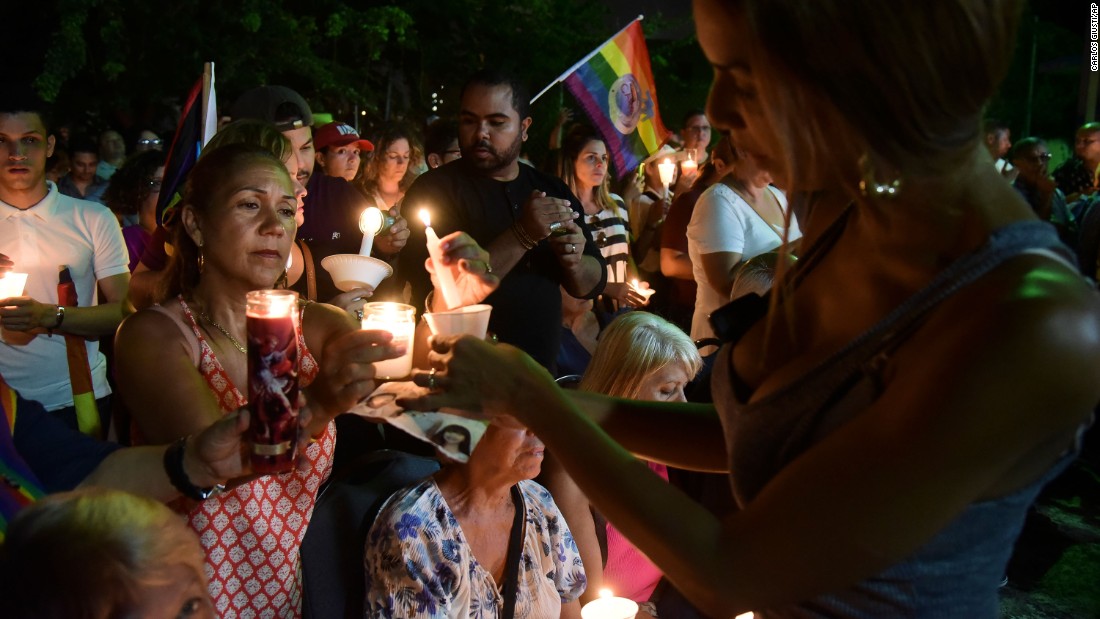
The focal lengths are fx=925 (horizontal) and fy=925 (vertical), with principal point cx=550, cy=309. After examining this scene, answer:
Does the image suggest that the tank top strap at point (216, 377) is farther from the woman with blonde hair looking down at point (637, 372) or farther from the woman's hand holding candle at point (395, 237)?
the woman's hand holding candle at point (395, 237)

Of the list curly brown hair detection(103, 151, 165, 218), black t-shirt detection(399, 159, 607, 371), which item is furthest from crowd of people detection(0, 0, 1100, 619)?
curly brown hair detection(103, 151, 165, 218)

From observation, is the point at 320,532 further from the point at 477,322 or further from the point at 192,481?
the point at 477,322

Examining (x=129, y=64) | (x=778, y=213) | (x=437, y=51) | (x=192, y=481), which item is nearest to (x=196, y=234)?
(x=192, y=481)

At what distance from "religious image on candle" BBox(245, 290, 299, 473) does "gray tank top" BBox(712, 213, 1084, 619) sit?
0.99 meters

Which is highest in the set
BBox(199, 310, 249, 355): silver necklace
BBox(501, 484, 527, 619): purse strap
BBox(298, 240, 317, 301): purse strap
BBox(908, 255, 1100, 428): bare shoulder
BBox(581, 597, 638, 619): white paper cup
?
BBox(908, 255, 1100, 428): bare shoulder

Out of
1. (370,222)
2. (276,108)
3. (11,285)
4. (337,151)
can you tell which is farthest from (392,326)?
(337,151)

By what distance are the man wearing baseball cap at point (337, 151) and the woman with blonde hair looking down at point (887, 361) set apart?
238 inches

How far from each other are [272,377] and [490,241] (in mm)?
2797

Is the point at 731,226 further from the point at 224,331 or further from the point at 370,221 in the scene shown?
the point at 224,331

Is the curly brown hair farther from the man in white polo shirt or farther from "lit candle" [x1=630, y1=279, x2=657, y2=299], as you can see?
"lit candle" [x1=630, y1=279, x2=657, y2=299]

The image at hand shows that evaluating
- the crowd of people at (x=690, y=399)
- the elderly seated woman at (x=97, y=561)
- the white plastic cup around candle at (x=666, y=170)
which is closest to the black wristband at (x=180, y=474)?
the crowd of people at (x=690, y=399)

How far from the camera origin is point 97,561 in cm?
176

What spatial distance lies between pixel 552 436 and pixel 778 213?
4.28 metres

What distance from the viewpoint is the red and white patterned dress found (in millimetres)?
2641
